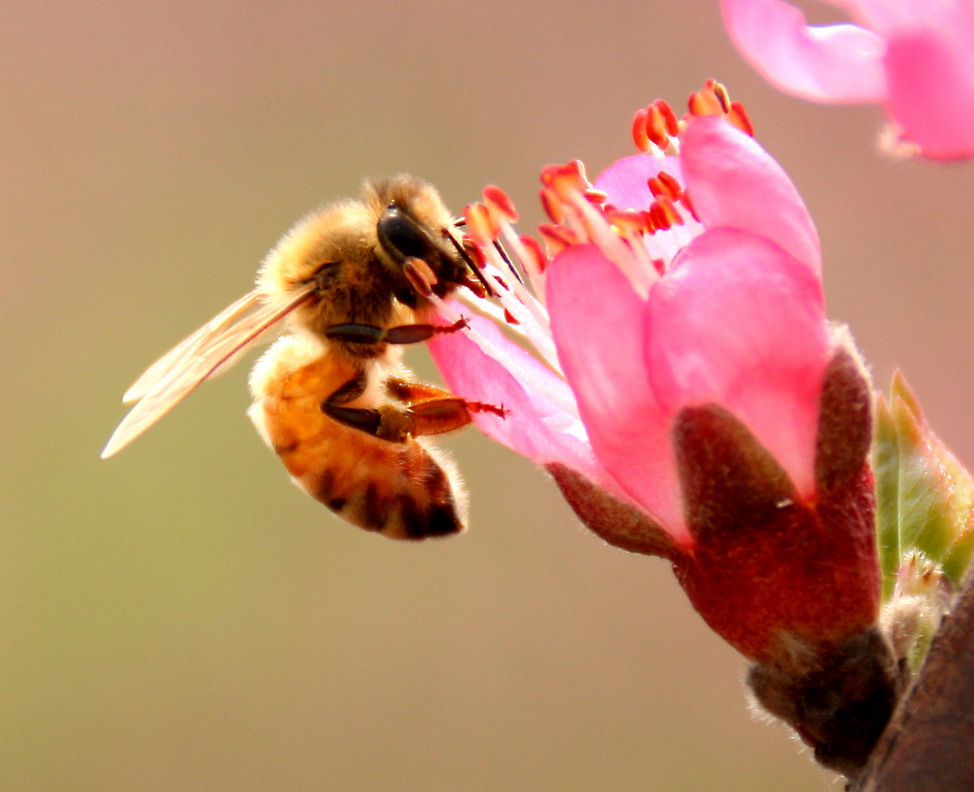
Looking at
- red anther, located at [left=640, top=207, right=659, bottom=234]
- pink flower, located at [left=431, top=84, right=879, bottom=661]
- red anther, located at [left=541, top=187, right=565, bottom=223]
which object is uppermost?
red anther, located at [left=541, top=187, right=565, bottom=223]

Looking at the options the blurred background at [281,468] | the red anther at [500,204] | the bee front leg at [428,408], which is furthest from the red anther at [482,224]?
the blurred background at [281,468]

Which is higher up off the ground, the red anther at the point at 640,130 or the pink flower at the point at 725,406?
the red anther at the point at 640,130

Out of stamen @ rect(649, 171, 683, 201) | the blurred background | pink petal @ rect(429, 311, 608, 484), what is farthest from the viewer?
the blurred background

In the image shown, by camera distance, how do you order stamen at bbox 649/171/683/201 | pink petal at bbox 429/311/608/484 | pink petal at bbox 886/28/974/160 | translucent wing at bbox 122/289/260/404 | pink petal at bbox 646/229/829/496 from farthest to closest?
translucent wing at bbox 122/289/260/404 → stamen at bbox 649/171/683/201 → pink petal at bbox 429/311/608/484 → pink petal at bbox 646/229/829/496 → pink petal at bbox 886/28/974/160

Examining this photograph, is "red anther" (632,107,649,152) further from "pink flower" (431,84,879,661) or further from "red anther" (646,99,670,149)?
"pink flower" (431,84,879,661)

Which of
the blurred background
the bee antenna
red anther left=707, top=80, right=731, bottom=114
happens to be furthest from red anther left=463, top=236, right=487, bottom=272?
the blurred background

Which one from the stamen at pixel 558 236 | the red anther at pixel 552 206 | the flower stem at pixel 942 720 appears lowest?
the flower stem at pixel 942 720

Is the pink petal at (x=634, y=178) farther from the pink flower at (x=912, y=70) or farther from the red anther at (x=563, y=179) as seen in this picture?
the pink flower at (x=912, y=70)

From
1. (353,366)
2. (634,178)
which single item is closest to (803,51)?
(634,178)
